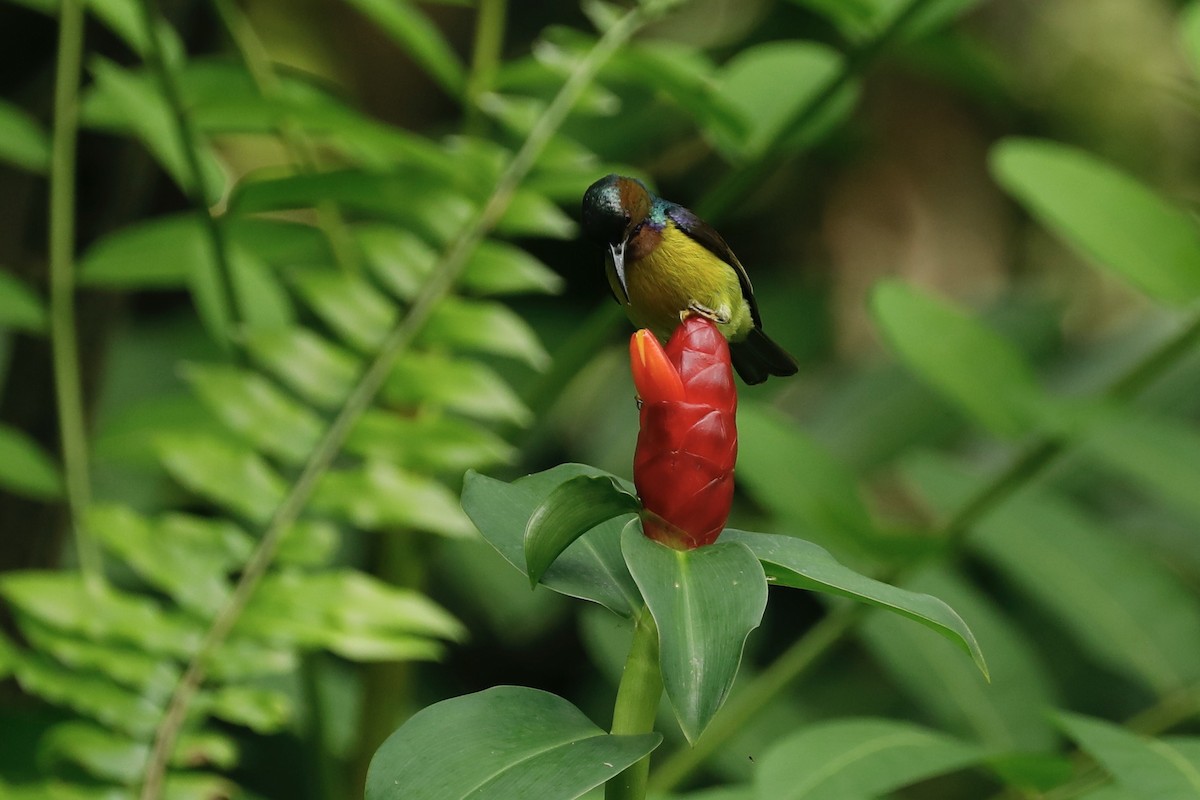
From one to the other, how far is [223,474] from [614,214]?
2.10ft

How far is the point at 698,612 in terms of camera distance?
1.18 feet

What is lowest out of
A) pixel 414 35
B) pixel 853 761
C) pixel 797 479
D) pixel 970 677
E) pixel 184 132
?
pixel 970 677

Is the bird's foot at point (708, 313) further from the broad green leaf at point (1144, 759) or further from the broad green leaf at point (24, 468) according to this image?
the broad green leaf at point (24, 468)

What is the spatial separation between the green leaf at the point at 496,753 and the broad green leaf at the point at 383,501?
1.84 feet

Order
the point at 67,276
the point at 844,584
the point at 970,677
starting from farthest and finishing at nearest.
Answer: the point at 970,677
the point at 67,276
the point at 844,584

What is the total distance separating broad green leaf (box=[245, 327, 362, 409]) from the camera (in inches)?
39.1

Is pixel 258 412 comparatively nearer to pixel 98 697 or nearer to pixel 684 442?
pixel 98 697

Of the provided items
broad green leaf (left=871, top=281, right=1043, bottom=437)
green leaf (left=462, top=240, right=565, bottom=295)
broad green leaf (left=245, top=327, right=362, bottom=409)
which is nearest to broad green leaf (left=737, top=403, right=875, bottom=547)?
broad green leaf (left=871, top=281, right=1043, bottom=437)

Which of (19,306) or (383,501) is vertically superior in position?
(19,306)

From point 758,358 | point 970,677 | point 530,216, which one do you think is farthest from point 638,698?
point 970,677

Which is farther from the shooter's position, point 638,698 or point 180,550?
point 180,550

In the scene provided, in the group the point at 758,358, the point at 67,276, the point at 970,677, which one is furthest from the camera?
the point at 970,677

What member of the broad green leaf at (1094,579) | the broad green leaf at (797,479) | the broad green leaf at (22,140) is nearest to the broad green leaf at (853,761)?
the broad green leaf at (797,479)

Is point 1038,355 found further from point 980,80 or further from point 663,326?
point 663,326
